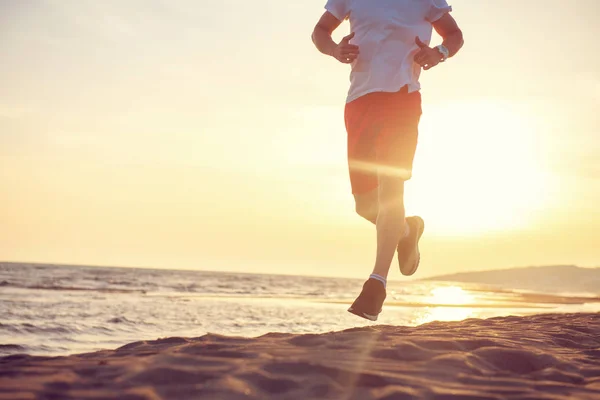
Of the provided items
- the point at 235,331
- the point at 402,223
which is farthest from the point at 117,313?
the point at 402,223

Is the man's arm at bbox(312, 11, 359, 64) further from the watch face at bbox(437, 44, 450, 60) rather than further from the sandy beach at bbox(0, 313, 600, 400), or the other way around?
the sandy beach at bbox(0, 313, 600, 400)

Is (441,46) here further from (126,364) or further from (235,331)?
(235,331)

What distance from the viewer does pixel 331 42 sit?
4.07 meters

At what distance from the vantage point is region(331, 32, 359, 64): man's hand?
12.7 feet

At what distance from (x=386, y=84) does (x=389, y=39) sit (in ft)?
1.05

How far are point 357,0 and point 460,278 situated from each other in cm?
11434

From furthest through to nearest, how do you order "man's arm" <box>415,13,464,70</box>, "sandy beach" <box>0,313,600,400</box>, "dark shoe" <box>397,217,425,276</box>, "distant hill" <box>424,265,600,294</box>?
1. "distant hill" <box>424,265,600,294</box>
2. "dark shoe" <box>397,217,425,276</box>
3. "man's arm" <box>415,13,464,70</box>
4. "sandy beach" <box>0,313,600,400</box>

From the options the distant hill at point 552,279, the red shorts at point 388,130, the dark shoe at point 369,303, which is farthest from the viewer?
the distant hill at point 552,279

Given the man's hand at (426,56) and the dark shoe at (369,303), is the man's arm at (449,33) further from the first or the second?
the dark shoe at (369,303)

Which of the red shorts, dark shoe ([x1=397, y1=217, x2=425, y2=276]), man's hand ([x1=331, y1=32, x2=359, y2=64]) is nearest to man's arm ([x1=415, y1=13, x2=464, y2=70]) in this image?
the red shorts

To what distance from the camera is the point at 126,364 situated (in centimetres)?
198

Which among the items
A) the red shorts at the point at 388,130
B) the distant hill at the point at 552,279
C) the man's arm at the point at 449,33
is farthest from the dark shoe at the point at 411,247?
the distant hill at the point at 552,279

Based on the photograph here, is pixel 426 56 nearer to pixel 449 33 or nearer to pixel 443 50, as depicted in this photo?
pixel 443 50

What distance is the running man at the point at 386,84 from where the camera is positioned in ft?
12.5
